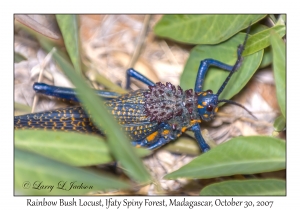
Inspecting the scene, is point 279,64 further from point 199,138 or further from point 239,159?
point 199,138

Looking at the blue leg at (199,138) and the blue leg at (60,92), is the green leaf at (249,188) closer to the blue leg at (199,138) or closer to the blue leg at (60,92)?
the blue leg at (199,138)

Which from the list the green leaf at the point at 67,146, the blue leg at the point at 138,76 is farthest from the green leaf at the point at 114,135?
the blue leg at the point at 138,76

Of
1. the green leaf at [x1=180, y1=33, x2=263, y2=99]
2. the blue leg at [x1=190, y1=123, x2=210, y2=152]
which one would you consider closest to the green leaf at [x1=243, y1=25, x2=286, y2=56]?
the green leaf at [x1=180, y1=33, x2=263, y2=99]

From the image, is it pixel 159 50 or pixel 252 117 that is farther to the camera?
pixel 159 50

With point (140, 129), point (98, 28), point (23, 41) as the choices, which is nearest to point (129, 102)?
point (140, 129)

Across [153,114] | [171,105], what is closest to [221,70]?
[171,105]

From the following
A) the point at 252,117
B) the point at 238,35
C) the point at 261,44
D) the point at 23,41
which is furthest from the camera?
the point at 23,41

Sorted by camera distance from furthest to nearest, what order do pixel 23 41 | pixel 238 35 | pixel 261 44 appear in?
pixel 23 41
pixel 238 35
pixel 261 44

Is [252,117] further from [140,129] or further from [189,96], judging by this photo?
[140,129]
